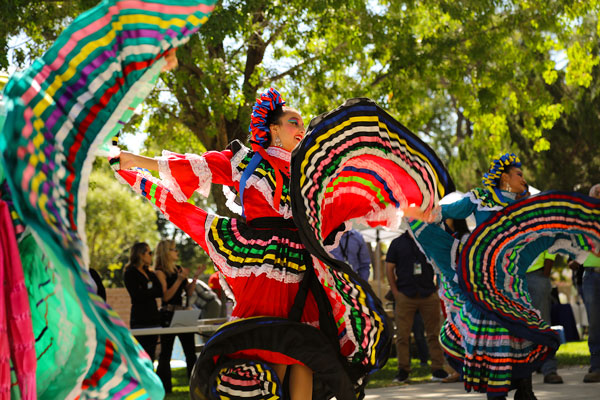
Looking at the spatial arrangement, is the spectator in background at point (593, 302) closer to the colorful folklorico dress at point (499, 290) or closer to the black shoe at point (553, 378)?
the black shoe at point (553, 378)

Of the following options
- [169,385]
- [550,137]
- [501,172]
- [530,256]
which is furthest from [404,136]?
[550,137]

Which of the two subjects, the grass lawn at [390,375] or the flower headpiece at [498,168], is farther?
the grass lawn at [390,375]

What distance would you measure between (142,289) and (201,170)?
4.36 metres

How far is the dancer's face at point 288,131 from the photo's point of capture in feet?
15.0

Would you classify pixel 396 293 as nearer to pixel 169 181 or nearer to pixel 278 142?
pixel 278 142

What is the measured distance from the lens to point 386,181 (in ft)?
14.9

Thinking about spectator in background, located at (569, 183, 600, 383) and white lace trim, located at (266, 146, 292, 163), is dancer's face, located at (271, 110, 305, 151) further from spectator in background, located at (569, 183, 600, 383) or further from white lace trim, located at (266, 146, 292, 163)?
spectator in background, located at (569, 183, 600, 383)

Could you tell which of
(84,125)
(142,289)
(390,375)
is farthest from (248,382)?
(390,375)

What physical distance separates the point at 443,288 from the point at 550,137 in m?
12.5

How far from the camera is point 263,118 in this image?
4.62 m

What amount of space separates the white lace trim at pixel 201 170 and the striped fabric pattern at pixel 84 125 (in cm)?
179

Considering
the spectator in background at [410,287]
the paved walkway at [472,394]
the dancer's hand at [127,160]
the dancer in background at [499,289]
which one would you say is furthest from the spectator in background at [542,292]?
the dancer's hand at [127,160]

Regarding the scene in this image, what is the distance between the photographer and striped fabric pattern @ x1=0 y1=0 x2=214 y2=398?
243 centimetres

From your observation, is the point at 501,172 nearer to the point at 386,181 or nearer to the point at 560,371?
the point at 386,181
